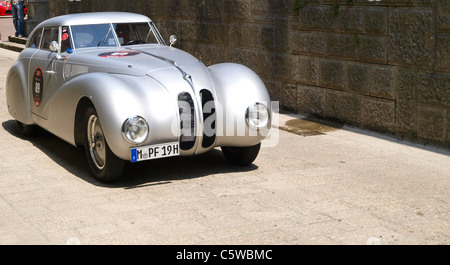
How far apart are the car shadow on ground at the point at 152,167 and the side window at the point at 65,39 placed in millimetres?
1163

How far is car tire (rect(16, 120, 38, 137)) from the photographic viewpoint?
836 cm

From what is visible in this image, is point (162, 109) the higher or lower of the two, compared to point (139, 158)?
higher

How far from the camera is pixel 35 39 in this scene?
8.39 metres

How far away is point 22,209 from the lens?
18.4ft

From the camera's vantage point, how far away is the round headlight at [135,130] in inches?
232

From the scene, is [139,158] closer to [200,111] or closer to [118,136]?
[118,136]

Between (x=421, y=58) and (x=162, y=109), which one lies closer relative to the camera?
(x=162, y=109)

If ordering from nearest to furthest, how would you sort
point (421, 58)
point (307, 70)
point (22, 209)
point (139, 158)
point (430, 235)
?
1. point (430, 235)
2. point (22, 209)
3. point (139, 158)
4. point (421, 58)
5. point (307, 70)

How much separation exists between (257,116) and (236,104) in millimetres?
234

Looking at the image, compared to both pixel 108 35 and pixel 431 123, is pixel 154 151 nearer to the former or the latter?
pixel 108 35

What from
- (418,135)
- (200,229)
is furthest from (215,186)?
(418,135)
